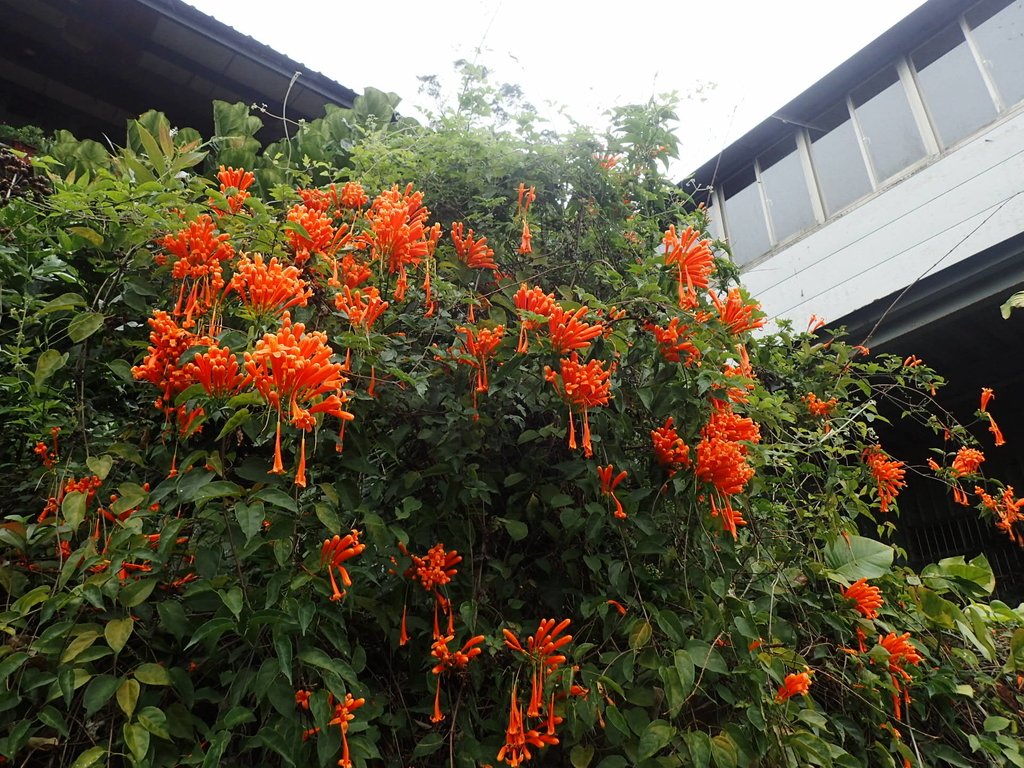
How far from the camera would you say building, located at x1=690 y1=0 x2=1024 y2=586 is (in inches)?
157

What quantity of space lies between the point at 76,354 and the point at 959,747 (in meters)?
2.69

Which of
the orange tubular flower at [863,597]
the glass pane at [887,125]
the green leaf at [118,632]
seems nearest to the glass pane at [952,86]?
the glass pane at [887,125]

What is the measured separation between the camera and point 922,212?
476 centimetres

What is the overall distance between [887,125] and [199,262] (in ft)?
18.3

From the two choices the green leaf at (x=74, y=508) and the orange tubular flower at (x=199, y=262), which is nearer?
the green leaf at (x=74, y=508)

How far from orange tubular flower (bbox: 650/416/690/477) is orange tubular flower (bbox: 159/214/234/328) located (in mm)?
995

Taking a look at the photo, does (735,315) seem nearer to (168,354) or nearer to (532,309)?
(532,309)

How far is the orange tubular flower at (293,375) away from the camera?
3.51 ft

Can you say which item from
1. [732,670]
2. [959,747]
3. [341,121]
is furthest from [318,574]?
[341,121]

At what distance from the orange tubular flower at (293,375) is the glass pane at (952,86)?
17.2 ft

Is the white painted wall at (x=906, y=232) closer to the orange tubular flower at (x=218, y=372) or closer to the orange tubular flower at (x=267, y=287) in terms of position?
the orange tubular flower at (x=267, y=287)

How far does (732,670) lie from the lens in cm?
162

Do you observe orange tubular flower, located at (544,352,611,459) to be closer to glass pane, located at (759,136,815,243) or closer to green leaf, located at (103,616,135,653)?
green leaf, located at (103,616,135,653)

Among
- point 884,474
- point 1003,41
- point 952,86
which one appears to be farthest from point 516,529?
point 1003,41
